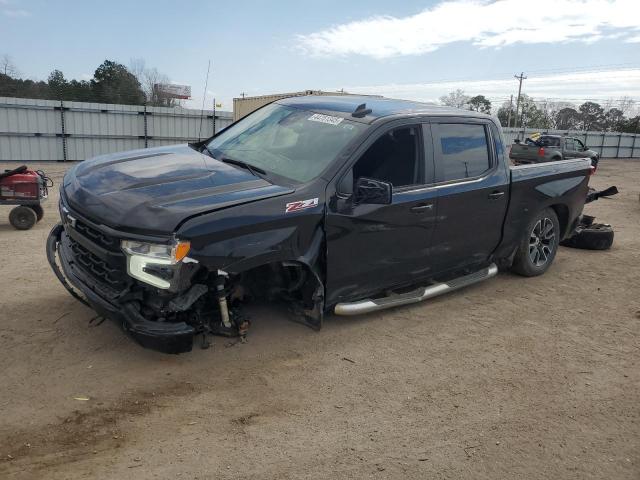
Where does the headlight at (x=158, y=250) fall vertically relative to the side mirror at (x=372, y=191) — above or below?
below

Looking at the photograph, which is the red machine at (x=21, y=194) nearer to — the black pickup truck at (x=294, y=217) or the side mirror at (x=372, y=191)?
the black pickup truck at (x=294, y=217)

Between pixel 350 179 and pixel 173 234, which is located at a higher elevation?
pixel 350 179

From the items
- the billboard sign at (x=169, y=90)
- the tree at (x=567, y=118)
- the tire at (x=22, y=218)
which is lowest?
the tire at (x=22, y=218)

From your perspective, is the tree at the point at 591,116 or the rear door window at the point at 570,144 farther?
the tree at the point at 591,116

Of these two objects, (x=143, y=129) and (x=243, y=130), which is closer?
(x=243, y=130)

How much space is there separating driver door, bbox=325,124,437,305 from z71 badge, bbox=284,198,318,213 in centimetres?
15

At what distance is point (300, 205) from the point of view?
371 cm

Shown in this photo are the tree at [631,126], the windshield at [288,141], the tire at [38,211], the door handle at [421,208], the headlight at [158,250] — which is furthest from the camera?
the tree at [631,126]

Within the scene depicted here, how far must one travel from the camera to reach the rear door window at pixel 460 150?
4.65 metres

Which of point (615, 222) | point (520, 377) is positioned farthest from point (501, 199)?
point (615, 222)

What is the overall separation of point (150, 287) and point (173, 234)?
15.7 inches

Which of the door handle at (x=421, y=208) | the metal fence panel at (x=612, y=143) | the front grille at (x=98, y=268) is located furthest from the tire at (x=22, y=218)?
the metal fence panel at (x=612, y=143)

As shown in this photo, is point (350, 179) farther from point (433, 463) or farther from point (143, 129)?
point (143, 129)

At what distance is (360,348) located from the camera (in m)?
4.14
